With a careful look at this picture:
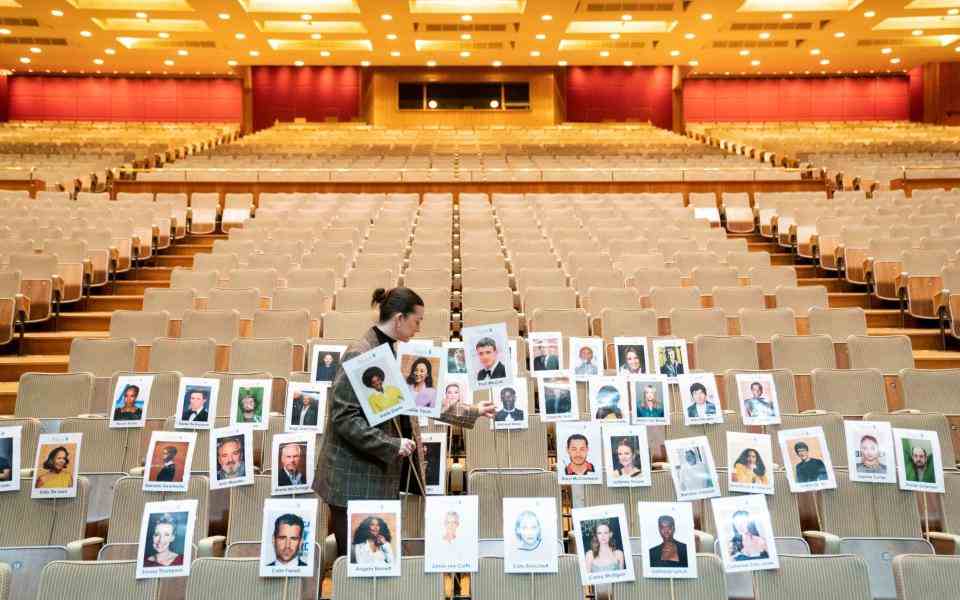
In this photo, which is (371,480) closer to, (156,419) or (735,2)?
(156,419)

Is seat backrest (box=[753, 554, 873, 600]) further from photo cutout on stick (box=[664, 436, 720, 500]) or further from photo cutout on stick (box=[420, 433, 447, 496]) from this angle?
photo cutout on stick (box=[420, 433, 447, 496])

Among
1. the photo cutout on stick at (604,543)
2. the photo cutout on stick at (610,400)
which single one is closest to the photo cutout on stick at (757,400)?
the photo cutout on stick at (610,400)

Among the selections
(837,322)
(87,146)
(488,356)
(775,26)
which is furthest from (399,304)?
(775,26)

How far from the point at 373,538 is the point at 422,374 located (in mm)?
438

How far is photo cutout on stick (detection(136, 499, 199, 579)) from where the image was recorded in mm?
1963

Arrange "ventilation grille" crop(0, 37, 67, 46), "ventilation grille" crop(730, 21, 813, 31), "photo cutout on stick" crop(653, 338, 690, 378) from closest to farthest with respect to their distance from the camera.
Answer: "photo cutout on stick" crop(653, 338, 690, 378) < "ventilation grille" crop(730, 21, 813, 31) < "ventilation grille" crop(0, 37, 67, 46)

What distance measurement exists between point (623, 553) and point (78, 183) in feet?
30.2

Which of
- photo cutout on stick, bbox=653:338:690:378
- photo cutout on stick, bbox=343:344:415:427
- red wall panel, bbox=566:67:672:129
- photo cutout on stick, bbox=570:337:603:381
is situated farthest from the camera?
red wall panel, bbox=566:67:672:129

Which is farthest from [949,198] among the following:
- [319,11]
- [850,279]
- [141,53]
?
[141,53]

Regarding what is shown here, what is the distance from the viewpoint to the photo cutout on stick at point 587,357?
3242mm

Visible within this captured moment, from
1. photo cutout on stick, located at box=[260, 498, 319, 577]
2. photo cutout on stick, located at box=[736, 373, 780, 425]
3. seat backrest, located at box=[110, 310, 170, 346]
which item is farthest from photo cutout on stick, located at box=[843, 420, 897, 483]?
seat backrest, located at box=[110, 310, 170, 346]

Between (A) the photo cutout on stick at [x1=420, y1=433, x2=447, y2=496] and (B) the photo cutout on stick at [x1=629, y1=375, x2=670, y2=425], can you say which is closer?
(A) the photo cutout on stick at [x1=420, y1=433, x2=447, y2=496]

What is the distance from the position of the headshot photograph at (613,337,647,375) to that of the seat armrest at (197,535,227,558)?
160 cm

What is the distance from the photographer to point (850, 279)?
19.0ft
